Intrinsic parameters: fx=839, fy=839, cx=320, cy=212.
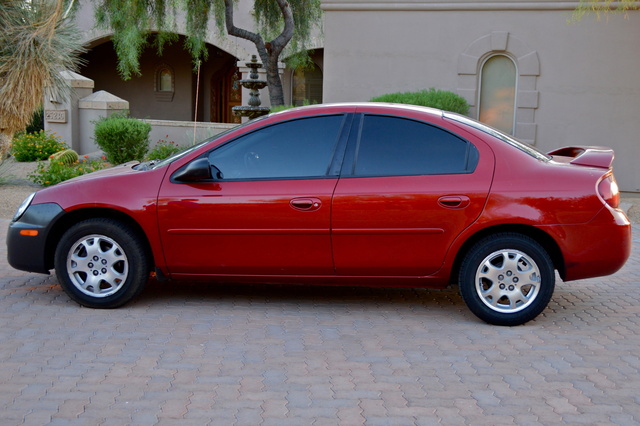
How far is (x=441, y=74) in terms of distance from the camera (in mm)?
14930

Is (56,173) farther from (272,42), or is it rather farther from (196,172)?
(196,172)

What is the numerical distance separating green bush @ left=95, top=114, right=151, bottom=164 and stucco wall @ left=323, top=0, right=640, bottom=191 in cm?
452

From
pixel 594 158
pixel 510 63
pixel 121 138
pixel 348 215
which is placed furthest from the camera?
pixel 121 138

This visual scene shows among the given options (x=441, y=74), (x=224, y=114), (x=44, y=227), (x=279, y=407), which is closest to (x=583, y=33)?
(x=441, y=74)

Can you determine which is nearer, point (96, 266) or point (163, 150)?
point (96, 266)

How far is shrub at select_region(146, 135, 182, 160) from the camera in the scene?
1716 cm

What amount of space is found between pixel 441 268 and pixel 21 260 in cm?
333

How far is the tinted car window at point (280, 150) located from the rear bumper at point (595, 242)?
1837 mm

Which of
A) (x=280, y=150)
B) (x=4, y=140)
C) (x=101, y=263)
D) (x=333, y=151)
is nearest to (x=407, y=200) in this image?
(x=333, y=151)

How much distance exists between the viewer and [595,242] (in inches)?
243

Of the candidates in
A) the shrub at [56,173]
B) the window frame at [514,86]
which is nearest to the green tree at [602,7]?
the window frame at [514,86]

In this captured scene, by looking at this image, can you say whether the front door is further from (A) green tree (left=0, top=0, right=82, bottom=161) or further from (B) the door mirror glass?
(A) green tree (left=0, top=0, right=82, bottom=161)

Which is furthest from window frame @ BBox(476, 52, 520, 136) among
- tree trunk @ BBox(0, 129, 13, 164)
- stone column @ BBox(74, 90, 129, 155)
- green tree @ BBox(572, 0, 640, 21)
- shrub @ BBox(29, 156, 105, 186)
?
stone column @ BBox(74, 90, 129, 155)

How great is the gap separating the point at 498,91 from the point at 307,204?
30.9 feet
